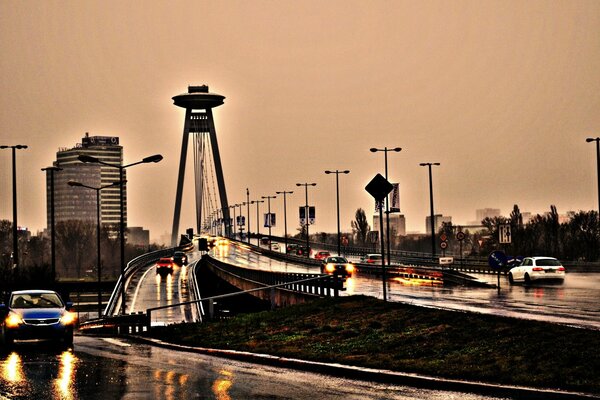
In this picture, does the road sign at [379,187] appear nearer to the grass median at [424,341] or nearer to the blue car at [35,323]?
the grass median at [424,341]

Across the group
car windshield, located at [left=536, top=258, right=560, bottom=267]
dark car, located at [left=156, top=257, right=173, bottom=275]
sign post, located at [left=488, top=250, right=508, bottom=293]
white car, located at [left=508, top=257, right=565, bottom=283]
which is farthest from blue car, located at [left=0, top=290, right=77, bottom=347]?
dark car, located at [left=156, top=257, right=173, bottom=275]

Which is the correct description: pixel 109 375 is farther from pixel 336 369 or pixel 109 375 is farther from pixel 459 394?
pixel 459 394

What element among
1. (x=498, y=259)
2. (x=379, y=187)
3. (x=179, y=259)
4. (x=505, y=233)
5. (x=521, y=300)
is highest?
(x=379, y=187)

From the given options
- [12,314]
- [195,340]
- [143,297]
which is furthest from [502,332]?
[143,297]

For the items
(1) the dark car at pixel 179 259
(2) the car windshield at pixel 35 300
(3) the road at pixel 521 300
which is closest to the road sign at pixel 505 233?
(3) the road at pixel 521 300

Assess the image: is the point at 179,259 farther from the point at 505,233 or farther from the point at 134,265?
the point at 505,233

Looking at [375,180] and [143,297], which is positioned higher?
[375,180]

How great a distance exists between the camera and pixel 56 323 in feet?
90.9

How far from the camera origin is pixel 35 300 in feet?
96.9

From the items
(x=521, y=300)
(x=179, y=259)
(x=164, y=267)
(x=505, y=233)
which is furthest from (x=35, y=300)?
(x=179, y=259)

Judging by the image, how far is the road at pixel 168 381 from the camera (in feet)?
54.9

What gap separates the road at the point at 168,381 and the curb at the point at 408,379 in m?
0.32

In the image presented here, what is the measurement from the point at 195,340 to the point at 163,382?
11.4 meters

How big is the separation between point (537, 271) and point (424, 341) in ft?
110
